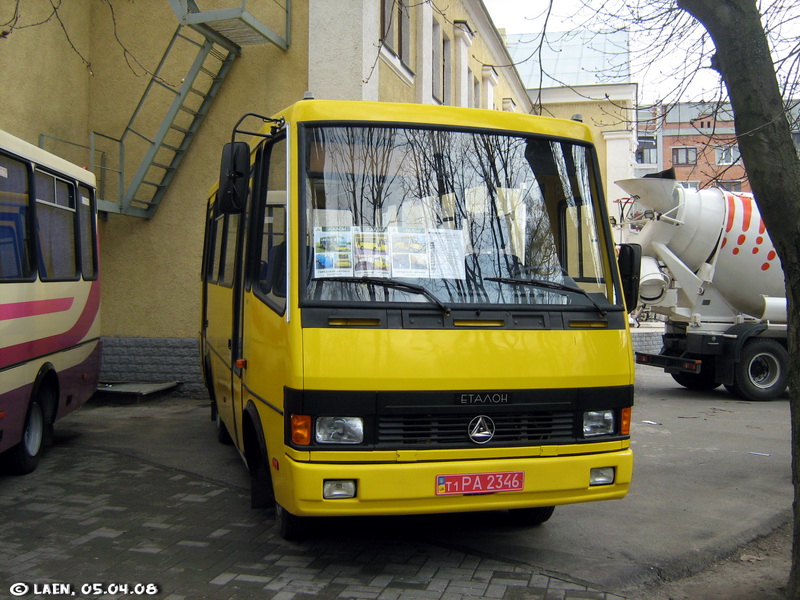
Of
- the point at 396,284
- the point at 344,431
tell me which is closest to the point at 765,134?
the point at 396,284

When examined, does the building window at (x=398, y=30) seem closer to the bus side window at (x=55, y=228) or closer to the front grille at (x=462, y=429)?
the bus side window at (x=55, y=228)

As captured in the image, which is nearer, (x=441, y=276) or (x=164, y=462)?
(x=441, y=276)

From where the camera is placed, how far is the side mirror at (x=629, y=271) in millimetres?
5480

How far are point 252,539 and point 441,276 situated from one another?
2.27 metres

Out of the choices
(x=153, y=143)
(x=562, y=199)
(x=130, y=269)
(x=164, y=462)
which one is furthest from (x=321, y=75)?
(x=562, y=199)

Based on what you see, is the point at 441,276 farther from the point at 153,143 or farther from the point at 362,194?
the point at 153,143

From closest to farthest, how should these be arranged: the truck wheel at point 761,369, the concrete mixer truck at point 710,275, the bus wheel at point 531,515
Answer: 1. the bus wheel at point 531,515
2. the truck wheel at point 761,369
3. the concrete mixer truck at point 710,275

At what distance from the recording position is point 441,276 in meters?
4.93

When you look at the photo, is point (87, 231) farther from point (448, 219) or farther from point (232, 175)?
point (448, 219)

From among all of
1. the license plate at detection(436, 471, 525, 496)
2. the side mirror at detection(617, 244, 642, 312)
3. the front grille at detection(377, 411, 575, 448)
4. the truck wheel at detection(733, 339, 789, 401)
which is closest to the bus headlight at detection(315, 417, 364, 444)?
the front grille at detection(377, 411, 575, 448)

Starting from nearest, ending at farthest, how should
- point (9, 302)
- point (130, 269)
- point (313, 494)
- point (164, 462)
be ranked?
point (313, 494), point (9, 302), point (164, 462), point (130, 269)

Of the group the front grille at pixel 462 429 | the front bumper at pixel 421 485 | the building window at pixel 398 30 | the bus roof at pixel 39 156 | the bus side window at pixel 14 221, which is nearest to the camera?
the front bumper at pixel 421 485

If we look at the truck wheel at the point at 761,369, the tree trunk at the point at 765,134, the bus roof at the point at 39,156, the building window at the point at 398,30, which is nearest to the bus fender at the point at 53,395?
the bus roof at the point at 39,156

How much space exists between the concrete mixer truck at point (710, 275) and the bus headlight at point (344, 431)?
1062cm
